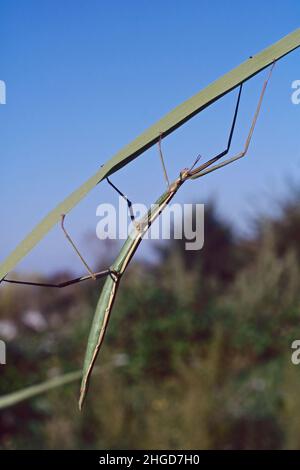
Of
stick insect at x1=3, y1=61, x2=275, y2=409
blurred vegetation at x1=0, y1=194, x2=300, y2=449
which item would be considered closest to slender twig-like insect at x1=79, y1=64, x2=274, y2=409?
stick insect at x1=3, y1=61, x2=275, y2=409

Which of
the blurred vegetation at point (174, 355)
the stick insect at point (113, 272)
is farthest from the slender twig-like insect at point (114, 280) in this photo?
the blurred vegetation at point (174, 355)

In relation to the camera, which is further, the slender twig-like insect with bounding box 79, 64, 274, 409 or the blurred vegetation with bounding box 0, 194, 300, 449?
the blurred vegetation with bounding box 0, 194, 300, 449

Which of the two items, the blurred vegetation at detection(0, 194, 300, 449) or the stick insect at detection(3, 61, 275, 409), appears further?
the blurred vegetation at detection(0, 194, 300, 449)

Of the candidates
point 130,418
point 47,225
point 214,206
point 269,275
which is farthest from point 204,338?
point 47,225

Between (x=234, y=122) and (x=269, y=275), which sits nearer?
(x=234, y=122)

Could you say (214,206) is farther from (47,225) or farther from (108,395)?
(47,225)

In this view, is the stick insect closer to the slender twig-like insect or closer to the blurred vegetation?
the slender twig-like insect

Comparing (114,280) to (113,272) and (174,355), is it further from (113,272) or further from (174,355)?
(174,355)

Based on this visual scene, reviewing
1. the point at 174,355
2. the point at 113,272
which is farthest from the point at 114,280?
the point at 174,355
